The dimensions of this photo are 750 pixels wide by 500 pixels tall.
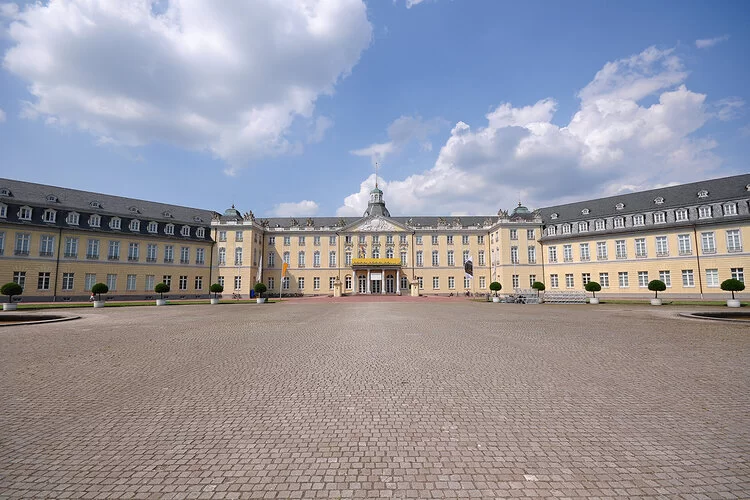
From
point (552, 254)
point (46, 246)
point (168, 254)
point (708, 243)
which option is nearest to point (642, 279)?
point (708, 243)

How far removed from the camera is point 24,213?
37156 mm

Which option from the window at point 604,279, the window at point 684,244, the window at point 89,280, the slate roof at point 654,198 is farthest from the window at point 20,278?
the window at point 684,244

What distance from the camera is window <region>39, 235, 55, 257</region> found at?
124 feet

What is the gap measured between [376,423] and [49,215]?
168ft

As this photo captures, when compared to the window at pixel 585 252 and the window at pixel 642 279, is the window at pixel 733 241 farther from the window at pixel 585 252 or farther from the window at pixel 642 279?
the window at pixel 585 252

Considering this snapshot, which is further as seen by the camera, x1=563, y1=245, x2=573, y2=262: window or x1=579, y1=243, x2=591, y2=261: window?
x1=563, y1=245, x2=573, y2=262: window

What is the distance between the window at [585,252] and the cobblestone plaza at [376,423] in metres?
40.5

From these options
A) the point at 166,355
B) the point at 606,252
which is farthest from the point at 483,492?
the point at 606,252

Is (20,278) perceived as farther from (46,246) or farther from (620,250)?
(620,250)

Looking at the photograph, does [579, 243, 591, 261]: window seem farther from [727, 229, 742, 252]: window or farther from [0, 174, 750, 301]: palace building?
[727, 229, 742, 252]: window

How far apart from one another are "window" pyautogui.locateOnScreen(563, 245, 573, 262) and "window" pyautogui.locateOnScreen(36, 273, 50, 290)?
214 ft

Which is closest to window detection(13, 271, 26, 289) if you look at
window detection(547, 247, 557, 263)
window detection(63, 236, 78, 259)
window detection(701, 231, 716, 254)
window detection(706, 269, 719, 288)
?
window detection(63, 236, 78, 259)

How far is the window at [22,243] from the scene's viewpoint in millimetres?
36469

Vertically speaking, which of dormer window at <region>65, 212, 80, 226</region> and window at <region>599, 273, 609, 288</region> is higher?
dormer window at <region>65, 212, 80, 226</region>
